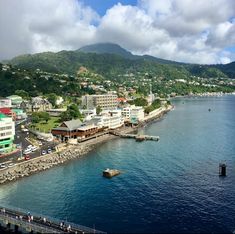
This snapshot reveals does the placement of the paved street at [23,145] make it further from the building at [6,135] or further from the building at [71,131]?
the building at [71,131]

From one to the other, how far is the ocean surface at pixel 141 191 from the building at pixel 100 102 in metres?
53.3

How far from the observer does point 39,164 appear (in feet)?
151

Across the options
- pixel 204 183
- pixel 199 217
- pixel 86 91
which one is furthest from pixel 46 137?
pixel 86 91

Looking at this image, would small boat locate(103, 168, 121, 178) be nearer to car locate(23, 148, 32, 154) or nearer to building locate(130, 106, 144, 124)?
car locate(23, 148, 32, 154)

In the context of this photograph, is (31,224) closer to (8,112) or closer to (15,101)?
(8,112)

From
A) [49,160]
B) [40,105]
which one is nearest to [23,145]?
[49,160]

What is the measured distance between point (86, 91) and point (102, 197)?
114m

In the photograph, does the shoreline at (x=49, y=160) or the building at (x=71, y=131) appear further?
the building at (x=71, y=131)

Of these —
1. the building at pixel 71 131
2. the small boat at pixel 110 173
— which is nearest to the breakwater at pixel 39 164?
the building at pixel 71 131

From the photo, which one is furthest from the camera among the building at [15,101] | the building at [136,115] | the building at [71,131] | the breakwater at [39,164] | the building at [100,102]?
the building at [100,102]

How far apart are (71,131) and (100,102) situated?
48.2 meters

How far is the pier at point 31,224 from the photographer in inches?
993

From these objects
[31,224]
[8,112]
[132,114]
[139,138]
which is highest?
[8,112]

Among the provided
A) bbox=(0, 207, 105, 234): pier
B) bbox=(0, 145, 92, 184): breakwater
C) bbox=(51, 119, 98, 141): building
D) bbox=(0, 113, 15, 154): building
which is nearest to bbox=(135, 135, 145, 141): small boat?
bbox=(51, 119, 98, 141): building
